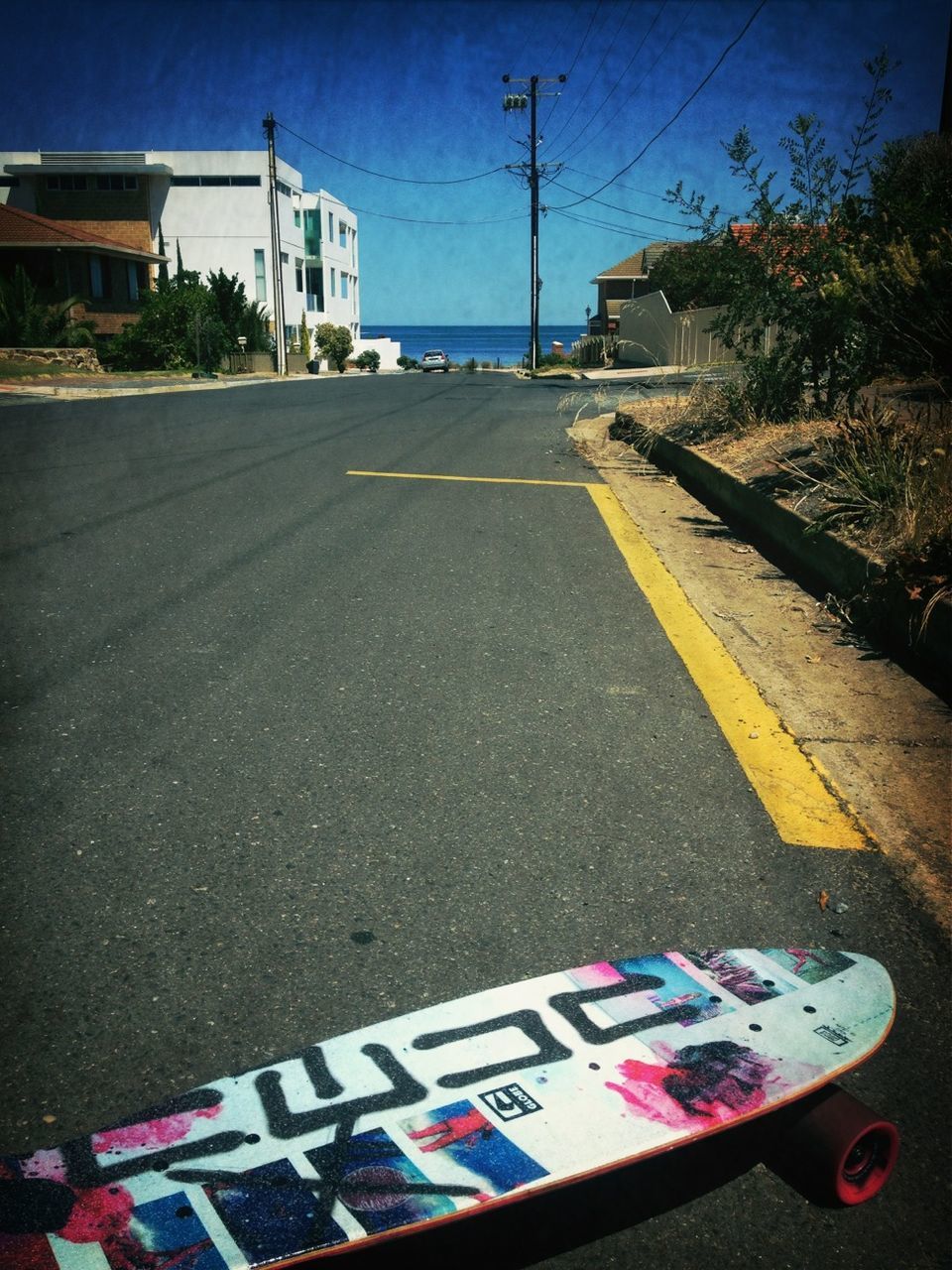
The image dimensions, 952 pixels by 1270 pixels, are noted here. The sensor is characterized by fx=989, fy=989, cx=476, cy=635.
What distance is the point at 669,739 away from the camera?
10.8 ft

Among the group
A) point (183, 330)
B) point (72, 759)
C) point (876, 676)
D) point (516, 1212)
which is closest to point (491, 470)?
point (876, 676)

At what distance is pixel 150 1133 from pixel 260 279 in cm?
5445

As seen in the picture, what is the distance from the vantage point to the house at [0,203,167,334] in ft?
118

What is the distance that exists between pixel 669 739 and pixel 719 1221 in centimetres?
182

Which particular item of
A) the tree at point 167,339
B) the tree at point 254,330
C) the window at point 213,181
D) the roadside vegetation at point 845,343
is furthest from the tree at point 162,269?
the roadside vegetation at point 845,343

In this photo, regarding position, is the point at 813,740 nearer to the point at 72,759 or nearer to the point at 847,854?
the point at 847,854

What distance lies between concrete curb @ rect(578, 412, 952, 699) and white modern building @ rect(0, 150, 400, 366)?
38761mm

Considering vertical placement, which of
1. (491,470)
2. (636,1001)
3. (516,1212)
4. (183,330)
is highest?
(183,330)

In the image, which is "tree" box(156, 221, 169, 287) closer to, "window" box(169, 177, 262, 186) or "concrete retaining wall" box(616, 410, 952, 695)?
"window" box(169, 177, 262, 186)

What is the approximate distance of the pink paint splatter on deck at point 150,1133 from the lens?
1.56 m

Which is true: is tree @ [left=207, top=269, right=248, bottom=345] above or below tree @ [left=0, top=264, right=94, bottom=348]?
above

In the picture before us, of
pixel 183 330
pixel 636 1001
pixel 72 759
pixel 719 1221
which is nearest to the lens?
pixel 719 1221

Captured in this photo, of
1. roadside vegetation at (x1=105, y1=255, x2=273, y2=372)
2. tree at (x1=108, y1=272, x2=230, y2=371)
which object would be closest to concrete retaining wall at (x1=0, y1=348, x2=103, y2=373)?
roadside vegetation at (x1=105, y1=255, x2=273, y2=372)

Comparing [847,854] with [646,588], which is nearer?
[847,854]
